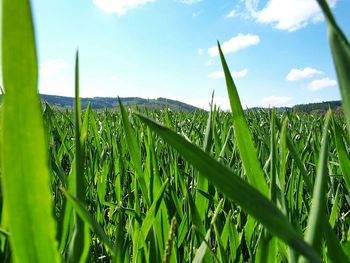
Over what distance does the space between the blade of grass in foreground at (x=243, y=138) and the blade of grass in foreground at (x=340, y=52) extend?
0.16 metres

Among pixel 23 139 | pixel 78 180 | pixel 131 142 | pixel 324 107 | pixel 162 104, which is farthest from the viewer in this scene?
pixel 324 107

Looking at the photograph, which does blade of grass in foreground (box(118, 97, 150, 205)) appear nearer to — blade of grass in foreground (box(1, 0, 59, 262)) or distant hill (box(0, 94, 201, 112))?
distant hill (box(0, 94, 201, 112))

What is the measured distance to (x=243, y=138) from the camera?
37cm

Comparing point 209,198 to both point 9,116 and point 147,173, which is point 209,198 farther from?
point 9,116

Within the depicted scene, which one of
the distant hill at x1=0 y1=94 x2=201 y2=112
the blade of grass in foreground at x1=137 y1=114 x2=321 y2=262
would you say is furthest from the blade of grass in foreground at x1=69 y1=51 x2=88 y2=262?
the distant hill at x1=0 y1=94 x2=201 y2=112

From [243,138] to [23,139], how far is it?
22cm

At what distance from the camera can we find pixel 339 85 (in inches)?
8.3

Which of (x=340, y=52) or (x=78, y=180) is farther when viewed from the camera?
(x=78, y=180)

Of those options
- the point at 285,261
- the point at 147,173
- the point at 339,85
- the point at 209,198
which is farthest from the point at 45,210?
the point at 147,173

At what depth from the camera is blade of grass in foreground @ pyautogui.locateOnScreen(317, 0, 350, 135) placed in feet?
0.69

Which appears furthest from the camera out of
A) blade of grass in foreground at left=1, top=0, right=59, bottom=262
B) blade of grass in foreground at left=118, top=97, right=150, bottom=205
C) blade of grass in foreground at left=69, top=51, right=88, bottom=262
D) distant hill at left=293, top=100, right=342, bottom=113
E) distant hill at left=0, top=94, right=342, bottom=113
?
distant hill at left=0, top=94, right=342, bottom=113

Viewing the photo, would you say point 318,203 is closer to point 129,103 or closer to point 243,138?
point 243,138

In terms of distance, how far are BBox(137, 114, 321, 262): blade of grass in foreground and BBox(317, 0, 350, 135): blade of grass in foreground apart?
7cm

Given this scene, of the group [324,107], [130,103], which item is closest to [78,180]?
[130,103]
